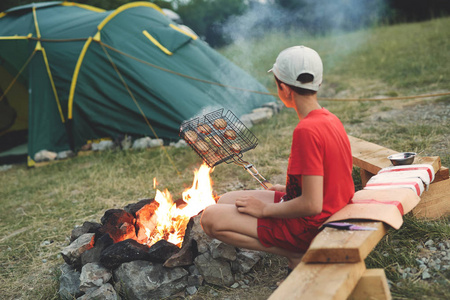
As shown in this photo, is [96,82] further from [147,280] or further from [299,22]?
[299,22]

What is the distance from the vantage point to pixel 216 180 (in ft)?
15.7

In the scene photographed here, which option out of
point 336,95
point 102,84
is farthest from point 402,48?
point 102,84

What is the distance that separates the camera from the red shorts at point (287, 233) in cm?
229

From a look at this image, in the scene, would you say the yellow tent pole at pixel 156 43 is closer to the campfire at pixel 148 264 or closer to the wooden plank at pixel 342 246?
the campfire at pixel 148 264

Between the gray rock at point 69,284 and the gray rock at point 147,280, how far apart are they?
0.29m

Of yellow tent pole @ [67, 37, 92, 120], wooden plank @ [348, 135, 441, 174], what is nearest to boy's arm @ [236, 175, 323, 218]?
wooden plank @ [348, 135, 441, 174]

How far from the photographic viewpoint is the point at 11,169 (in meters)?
6.51

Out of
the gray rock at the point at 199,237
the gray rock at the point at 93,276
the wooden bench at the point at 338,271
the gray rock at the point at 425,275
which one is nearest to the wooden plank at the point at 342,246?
the wooden bench at the point at 338,271

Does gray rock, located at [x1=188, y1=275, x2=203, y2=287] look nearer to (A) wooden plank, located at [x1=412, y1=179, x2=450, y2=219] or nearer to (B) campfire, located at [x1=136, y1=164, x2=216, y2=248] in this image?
(B) campfire, located at [x1=136, y1=164, x2=216, y2=248]

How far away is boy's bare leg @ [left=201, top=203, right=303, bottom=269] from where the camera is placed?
2406 millimetres

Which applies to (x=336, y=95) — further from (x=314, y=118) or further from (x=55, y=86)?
(x=314, y=118)

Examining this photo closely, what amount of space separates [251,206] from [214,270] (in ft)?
2.11

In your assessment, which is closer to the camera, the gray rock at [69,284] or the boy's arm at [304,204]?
the boy's arm at [304,204]

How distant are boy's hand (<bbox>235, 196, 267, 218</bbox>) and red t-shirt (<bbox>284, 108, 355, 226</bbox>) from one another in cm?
17
